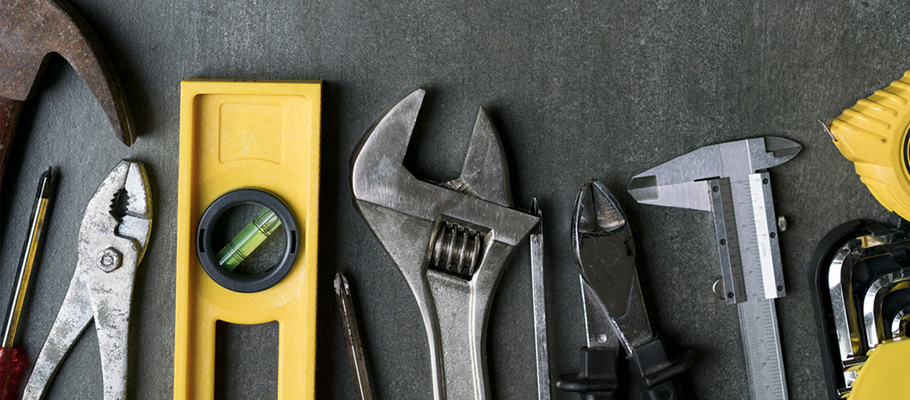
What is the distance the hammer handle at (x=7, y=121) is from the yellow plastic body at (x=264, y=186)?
0.91 ft

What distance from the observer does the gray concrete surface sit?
942 millimetres

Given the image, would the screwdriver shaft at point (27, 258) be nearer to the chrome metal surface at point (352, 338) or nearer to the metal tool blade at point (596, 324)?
the chrome metal surface at point (352, 338)

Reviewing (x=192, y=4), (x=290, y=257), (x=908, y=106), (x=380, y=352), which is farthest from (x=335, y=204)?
(x=908, y=106)

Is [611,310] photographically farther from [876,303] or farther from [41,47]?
[41,47]

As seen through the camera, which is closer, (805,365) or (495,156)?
(495,156)

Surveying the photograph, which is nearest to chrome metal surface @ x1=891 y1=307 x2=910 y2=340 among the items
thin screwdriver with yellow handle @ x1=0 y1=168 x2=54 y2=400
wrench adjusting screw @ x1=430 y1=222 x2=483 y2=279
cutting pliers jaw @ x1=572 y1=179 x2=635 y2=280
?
cutting pliers jaw @ x1=572 y1=179 x2=635 y2=280

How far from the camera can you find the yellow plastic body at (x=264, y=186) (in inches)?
35.4

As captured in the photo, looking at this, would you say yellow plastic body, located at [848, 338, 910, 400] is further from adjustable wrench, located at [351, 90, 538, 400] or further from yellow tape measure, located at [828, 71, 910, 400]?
adjustable wrench, located at [351, 90, 538, 400]

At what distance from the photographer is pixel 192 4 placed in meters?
0.95

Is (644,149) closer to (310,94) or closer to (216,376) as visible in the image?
(310,94)

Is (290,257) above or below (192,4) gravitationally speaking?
below

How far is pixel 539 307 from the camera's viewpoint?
0.96m

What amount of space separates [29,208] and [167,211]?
0.22 m

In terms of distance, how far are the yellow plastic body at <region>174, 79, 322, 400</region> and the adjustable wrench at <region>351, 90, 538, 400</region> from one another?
3.7 inches
